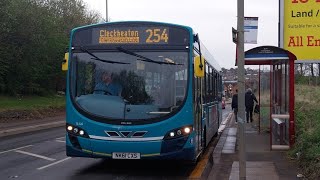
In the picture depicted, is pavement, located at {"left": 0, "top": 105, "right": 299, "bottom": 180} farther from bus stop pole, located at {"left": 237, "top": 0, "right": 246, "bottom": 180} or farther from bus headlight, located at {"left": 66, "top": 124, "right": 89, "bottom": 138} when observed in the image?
bus headlight, located at {"left": 66, "top": 124, "right": 89, "bottom": 138}

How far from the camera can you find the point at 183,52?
10586 millimetres

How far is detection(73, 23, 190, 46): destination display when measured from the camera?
420 inches

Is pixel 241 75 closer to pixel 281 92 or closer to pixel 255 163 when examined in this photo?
pixel 255 163

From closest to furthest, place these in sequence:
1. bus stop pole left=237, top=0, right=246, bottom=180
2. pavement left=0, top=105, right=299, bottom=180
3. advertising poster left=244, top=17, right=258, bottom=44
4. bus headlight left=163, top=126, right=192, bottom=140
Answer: bus stop pole left=237, top=0, right=246, bottom=180, advertising poster left=244, top=17, right=258, bottom=44, bus headlight left=163, top=126, right=192, bottom=140, pavement left=0, top=105, right=299, bottom=180

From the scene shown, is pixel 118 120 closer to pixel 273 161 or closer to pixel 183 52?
pixel 183 52

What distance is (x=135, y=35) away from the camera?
35.2 feet

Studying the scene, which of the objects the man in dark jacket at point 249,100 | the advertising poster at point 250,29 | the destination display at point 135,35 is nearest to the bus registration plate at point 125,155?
the destination display at point 135,35

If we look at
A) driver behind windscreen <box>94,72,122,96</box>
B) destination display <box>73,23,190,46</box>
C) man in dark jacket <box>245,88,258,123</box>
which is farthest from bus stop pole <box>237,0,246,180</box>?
man in dark jacket <box>245,88,258,123</box>

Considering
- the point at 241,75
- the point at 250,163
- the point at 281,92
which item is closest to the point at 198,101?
the point at 250,163

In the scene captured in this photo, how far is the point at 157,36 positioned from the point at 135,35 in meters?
0.44

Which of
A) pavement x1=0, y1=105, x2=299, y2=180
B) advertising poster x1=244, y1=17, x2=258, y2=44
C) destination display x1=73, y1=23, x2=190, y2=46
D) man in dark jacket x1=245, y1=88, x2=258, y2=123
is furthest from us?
man in dark jacket x1=245, y1=88, x2=258, y2=123

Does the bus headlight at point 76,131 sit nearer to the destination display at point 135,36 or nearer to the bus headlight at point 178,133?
the bus headlight at point 178,133

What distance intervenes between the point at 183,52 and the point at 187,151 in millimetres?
1929

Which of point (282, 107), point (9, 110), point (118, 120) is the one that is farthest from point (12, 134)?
point (118, 120)
